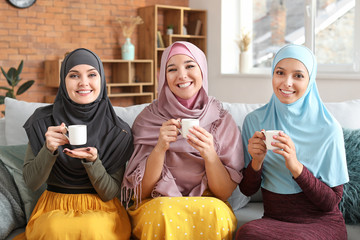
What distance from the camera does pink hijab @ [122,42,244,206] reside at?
1973 millimetres

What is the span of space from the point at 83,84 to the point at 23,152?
1.64 ft

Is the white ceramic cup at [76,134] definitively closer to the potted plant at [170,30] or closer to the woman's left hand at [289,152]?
the woman's left hand at [289,152]

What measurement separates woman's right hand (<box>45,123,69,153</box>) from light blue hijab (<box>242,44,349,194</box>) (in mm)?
875

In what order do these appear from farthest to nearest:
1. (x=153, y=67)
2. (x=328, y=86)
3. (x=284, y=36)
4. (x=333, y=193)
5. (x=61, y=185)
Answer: (x=153, y=67) → (x=284, y=36) → (x=328, y=86) → (x=61, y=185) → (x=333, y=193)

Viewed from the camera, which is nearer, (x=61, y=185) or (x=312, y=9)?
(x=61, y=185)

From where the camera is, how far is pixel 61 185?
195cm

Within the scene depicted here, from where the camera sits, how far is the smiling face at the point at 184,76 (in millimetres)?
2031

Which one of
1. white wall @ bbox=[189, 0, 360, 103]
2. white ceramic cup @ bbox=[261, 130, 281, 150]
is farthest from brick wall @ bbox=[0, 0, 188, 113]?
white ceramic cup @ bbox=[261, 130, 281, 150]

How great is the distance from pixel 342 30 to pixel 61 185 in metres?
3.85

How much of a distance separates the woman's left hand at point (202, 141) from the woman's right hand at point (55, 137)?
1.65 ft

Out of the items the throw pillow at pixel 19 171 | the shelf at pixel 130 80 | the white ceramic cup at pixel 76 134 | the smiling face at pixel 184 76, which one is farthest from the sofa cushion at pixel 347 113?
the shelf at pixel 130 80

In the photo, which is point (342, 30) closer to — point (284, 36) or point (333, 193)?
point (284, 36)

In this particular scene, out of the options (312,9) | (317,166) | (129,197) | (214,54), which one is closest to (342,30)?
(312,9)

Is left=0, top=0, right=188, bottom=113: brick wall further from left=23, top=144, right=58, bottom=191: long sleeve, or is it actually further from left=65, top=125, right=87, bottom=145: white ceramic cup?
left=65, top=125, right=87, bottom=145: white ceramic cup
